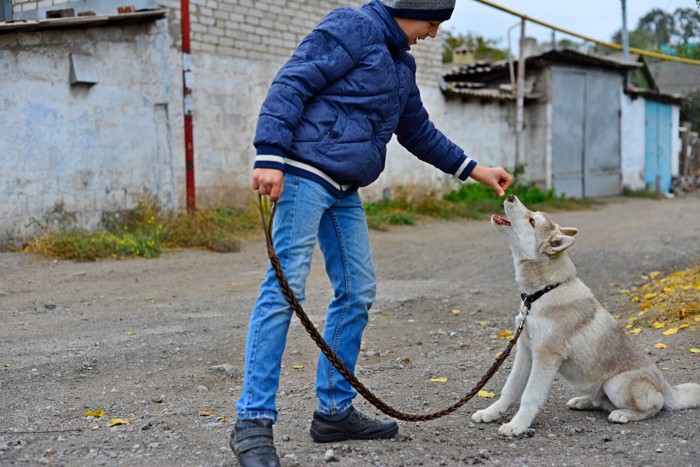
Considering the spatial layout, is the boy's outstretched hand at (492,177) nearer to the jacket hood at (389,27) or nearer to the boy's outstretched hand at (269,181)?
the jacket hood at (389,27)

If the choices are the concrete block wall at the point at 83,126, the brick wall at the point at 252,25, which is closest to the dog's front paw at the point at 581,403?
the concrete block wall at the point at 83,126

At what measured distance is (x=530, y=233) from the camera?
3727mm

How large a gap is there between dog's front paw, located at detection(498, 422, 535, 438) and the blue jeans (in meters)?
0.67

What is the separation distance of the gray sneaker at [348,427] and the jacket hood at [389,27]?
60.9 inches

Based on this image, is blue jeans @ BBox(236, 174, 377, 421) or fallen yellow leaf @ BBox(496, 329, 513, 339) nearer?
blue jeans @ BBox(236, 174, 377, 421)

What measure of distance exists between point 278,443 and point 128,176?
8021mm

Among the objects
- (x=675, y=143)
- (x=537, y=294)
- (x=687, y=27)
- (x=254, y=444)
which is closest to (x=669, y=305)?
(x=537, y=294)

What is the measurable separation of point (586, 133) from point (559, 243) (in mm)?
17859

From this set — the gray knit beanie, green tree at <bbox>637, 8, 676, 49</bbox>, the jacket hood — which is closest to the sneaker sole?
the jacket hood

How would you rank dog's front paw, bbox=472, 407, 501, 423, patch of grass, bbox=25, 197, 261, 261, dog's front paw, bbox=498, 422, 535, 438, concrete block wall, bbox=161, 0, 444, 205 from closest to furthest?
dog's front paw, bbox=498, 422, 535, 438 → dog's front paw, bbox=472, 407, 501, 423 → patch of grass, bbox=25, 197, 261, 261 → concrete block wall, bbox=161, 0, 444, 205

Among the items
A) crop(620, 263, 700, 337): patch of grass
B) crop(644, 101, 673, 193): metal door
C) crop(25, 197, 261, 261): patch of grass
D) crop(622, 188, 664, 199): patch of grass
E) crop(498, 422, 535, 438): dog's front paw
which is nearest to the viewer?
crop(498, 422, 535, 438): dog's front paw

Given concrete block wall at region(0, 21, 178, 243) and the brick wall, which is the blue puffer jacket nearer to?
concrete block wall at region(0, 21, 178, 243)

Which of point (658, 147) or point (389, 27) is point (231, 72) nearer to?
point (389, 27)

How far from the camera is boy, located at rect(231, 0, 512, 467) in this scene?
301cm
